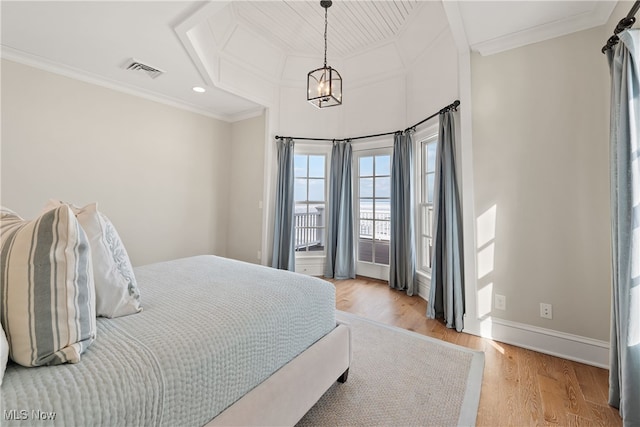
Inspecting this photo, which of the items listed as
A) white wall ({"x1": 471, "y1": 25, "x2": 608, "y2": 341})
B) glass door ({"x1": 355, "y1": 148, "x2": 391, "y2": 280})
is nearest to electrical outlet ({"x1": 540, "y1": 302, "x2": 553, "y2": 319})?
white wall ({"x1": 471, "y1": 25, "x2": 608, "y2": 341})

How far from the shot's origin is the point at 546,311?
2.15m

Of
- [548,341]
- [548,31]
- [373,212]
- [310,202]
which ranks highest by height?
[548,31]

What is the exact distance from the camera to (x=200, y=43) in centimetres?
274

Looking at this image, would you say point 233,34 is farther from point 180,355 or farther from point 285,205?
point 180,355

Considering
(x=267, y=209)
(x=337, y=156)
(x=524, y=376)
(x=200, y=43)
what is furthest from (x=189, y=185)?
(x=524, y=376)

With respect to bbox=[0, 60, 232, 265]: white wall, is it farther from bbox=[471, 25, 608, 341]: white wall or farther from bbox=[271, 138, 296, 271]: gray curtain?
bbox=[471, 25, 608, 341]: white wall

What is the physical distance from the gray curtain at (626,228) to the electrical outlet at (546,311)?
60 cm

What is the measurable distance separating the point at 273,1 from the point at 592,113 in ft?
10.0

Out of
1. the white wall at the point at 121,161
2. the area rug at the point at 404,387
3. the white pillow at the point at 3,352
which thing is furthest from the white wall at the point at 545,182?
the white wall at the point at 121,161

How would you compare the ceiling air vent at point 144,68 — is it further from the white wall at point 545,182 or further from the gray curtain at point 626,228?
the gray curtain at point 626,228

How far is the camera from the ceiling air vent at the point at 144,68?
2.77m

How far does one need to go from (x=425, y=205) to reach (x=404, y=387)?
2.27 meters

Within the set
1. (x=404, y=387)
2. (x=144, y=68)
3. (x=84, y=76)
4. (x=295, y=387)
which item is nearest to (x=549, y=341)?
(x=404, y=387)

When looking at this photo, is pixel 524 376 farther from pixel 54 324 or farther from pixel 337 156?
pixel 337 156
